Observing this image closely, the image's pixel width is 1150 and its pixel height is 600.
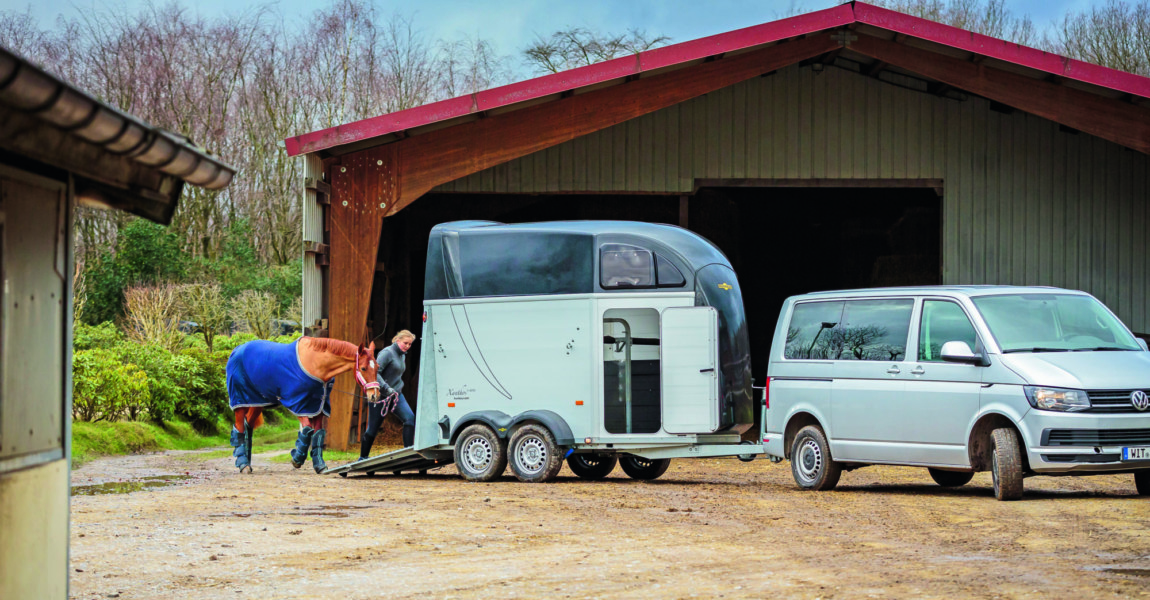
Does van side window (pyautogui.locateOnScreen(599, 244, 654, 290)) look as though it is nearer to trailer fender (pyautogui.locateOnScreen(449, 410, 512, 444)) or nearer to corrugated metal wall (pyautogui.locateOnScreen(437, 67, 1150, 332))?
trailer fender (pyautogui.locateOnScreen(449, 410, 512, 444))

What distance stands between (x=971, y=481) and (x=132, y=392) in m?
13.6

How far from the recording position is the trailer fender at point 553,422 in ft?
49.2

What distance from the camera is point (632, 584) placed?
7562 mm

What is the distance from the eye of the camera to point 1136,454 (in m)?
11.2

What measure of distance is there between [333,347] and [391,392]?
128cm

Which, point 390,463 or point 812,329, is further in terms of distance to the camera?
point 390,463

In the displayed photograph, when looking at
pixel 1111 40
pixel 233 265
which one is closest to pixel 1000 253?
pixel 1111 40

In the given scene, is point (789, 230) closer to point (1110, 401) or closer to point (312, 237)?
point (312, 237)

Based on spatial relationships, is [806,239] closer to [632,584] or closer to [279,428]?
[279,428]

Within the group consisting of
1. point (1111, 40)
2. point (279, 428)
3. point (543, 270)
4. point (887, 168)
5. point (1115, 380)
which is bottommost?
point (279, 428)

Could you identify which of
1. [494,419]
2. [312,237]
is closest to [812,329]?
[494,419]

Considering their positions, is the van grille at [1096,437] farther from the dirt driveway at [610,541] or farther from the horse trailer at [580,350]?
the horse trailer at [580,350]

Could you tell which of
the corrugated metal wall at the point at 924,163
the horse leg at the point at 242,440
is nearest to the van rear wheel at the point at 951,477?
the corrugated metal wall at the point at 924,163

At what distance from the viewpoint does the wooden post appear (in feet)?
64.5
